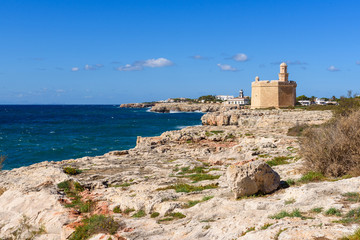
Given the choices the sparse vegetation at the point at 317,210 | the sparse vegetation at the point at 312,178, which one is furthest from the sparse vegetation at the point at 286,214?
the sparse vegetation at the point at 312,178

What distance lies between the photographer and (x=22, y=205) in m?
10.8

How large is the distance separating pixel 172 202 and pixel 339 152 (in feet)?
17.3

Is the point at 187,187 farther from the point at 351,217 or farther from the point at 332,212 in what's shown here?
the point at 351,217

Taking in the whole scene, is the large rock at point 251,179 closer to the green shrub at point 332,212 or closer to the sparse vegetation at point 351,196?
the sparse vegetation at point 351,196

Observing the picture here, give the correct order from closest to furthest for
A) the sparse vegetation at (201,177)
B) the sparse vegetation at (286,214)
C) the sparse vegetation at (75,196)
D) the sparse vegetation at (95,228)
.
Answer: the sparse vegetation at (286,214) < the sparse vegetation at (95,228) < the sparse vegetation at (75,196) < the sparse vegetation at (201,177)

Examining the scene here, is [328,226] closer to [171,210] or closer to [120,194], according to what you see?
[171,210]

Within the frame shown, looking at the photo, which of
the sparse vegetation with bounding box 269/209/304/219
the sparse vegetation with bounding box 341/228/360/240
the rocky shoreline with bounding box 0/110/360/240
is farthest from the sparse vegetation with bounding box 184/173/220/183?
the sparse vegetation with bounding box 341/228/360/240

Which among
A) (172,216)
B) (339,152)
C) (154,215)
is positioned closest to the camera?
(172,216)

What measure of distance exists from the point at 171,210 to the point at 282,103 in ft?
167

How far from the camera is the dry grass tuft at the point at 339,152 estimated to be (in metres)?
9.66

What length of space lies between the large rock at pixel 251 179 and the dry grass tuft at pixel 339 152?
202 cm

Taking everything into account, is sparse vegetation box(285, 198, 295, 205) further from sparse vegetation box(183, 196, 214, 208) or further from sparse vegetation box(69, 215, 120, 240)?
sparse vegetation box(69, 215, 120, 240)

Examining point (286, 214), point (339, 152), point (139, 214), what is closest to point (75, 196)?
point (139, 214)

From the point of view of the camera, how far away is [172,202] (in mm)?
9039
